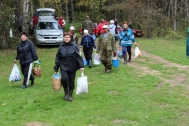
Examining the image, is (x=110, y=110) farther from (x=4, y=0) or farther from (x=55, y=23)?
(x=55, y=23)

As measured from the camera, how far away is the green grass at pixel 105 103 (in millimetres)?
7094

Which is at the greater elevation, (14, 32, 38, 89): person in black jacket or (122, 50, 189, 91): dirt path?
(14, 32, 38, 89): person in black jacket

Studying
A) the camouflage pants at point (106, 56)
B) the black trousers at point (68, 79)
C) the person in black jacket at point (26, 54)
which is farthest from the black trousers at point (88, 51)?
the black trousers at point (68, 79)

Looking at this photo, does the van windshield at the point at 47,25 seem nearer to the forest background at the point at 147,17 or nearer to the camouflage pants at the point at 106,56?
the forest background at the point at 147,17

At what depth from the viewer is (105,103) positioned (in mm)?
8375

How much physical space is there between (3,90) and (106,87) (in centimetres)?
317

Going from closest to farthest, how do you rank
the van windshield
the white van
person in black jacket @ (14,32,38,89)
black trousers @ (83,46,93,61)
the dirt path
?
person in black jacket @ (14,32,38,89) < the dirt path < black trousers @ (83,46,93,61) < the white van < the van windshield

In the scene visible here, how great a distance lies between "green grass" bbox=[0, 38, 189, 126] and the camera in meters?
7.09

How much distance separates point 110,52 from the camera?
474 inches

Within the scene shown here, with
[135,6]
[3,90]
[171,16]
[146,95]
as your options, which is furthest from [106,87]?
[171,16]

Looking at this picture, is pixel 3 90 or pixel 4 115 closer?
pixel 4 115

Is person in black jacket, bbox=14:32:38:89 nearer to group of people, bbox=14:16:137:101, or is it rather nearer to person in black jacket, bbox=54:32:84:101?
group of people, bbox=14:16:137:101

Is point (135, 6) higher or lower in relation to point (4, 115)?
higher

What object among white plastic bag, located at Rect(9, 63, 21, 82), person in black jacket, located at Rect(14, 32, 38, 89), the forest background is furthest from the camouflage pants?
the forest background
